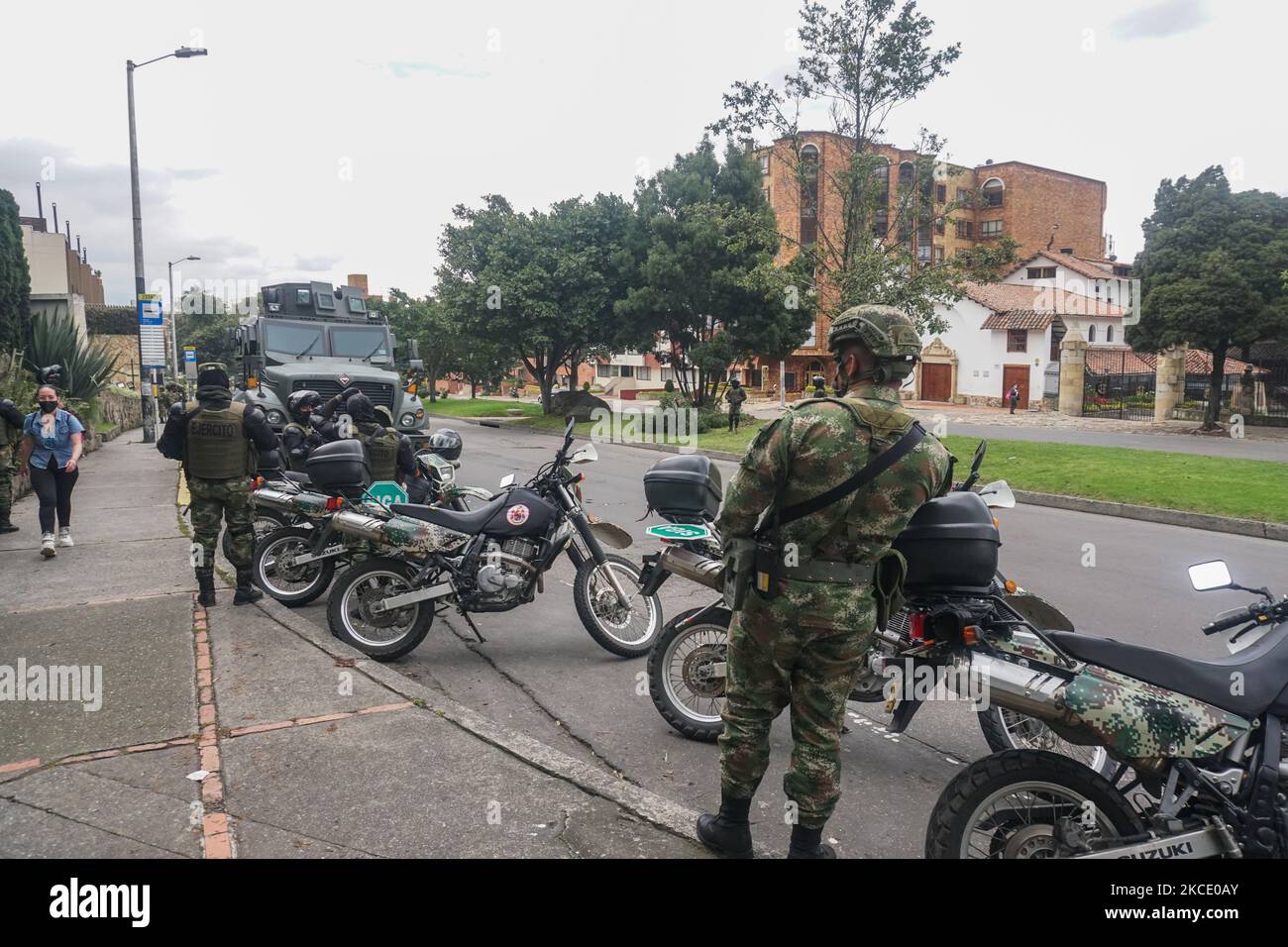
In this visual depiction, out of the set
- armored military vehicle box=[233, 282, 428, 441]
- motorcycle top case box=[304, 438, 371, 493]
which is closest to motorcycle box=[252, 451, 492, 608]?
motorcycle top case box=[304, 438, 371, 493]

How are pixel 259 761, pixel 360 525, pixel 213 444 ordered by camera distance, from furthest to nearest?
pixel 213 444 < pixel 360 525 < pixel 259 761

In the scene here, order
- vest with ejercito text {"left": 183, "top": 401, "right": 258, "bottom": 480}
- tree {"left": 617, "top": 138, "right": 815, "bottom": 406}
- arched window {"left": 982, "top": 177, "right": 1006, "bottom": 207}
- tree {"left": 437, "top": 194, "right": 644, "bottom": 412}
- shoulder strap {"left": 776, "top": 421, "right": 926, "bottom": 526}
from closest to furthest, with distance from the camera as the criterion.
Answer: shoulder strap {"left": 776, "top": 421, "right": 926, "bottom": 526}
vest with ejercito text {"left": 183, "top": 401, "right": 258, "bottom": 480}
tree {"left": 617, "top": 138, "right": 815, "bottom": 406}
tree {"left": 437, "top": 194, "right": 644, "bottom": 412}
arched window {"left": 982, "top": 177, "right": 1006, "bottom": 207}

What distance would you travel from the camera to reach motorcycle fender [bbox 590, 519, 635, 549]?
5.95 m

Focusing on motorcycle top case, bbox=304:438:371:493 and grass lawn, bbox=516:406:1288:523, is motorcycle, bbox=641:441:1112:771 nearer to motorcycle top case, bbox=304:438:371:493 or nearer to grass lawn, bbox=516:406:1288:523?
motorcycle top case, bbox=304:438:371:493

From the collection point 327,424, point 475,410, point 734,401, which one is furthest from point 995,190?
point 327,424

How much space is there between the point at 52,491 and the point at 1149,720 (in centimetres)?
912

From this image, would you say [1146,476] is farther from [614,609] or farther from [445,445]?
[614,609]

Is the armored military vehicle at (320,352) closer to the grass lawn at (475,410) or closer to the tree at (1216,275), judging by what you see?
the tree at (1216,275)

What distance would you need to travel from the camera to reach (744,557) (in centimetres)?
312

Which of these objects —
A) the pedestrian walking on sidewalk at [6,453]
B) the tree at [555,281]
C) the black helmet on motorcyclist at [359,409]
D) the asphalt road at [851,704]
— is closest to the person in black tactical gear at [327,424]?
the black helmet on motorcyclist at [359,409]

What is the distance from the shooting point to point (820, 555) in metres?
3.05

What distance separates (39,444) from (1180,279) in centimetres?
2724

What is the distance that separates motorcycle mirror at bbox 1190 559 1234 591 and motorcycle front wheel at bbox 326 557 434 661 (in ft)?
13.3
